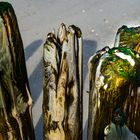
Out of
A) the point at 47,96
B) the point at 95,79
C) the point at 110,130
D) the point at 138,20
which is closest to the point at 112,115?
the point at 110,130

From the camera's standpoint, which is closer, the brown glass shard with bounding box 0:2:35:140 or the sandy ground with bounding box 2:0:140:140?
the brown glass shard with bounding box 0:2:35:140

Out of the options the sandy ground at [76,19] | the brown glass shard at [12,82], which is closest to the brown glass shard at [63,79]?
the brown glass shard at [12,82]

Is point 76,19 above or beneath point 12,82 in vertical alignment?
beneath

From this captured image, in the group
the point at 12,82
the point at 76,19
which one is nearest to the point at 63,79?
the point at 12,82

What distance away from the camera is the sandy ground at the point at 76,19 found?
2.93 m

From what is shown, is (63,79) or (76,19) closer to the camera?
(63,79)

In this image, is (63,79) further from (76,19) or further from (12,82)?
(76,19)

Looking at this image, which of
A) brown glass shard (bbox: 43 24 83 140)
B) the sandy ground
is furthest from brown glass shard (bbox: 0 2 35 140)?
the sandy ground

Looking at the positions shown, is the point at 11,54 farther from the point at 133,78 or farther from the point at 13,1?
the point at 13,1

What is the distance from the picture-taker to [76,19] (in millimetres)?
3186

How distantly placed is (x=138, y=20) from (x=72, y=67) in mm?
1663

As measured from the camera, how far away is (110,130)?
59.5 inches

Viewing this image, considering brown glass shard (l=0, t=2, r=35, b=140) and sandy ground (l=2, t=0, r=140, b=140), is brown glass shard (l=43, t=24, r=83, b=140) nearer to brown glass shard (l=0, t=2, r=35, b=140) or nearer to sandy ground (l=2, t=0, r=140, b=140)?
brown glass shard (l=0, t=2, r=35, b=140)

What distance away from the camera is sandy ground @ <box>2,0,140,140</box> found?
293 cm
